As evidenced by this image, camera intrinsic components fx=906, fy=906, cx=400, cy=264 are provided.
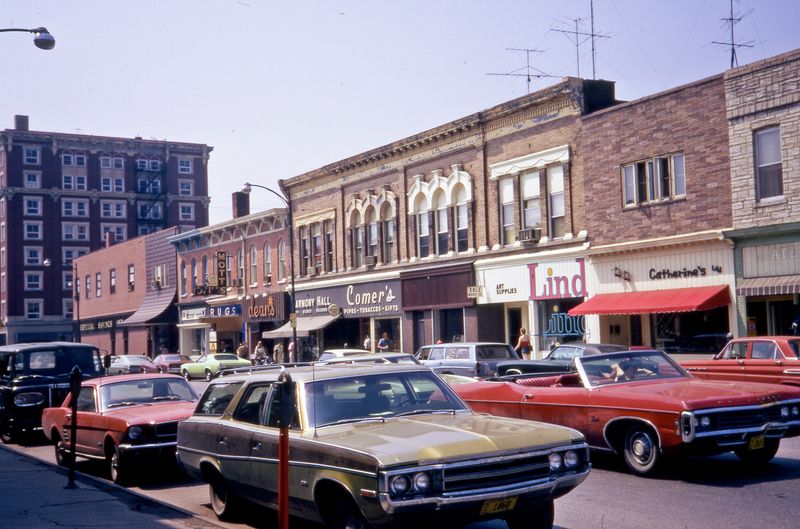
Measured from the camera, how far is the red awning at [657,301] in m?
24.5

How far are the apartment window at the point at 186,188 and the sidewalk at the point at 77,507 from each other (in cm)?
8948

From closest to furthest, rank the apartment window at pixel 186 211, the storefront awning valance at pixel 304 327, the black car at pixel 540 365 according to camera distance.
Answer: the black car at pixel 540 365, the storefront awning valance at pixel 304 327, the apartment window at pixel 186 211

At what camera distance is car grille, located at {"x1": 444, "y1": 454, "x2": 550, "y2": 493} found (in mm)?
6719

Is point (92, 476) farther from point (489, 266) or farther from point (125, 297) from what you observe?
point (125, 297)

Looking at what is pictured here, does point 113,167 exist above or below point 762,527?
above

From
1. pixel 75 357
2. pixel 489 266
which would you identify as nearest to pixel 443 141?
pixel 489 266

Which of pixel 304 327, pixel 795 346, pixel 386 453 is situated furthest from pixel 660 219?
pixel 304 327

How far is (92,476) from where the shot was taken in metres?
13.3

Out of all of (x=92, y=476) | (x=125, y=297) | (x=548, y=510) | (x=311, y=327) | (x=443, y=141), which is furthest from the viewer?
(x=125, y=297)

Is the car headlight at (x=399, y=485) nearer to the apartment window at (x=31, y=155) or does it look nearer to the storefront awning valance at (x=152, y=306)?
the storefront awning valance at (x=152, y=306)

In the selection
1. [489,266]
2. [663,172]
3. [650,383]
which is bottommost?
[650,383]

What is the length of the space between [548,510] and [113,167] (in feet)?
315

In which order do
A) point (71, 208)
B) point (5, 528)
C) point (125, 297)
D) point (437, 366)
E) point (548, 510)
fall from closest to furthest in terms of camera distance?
point (548, 510), point (5, 528), point (437, 366), point (125, 297), point (71, 208)

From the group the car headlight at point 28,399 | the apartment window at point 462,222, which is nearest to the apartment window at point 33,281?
the apartment window at point 462,222
